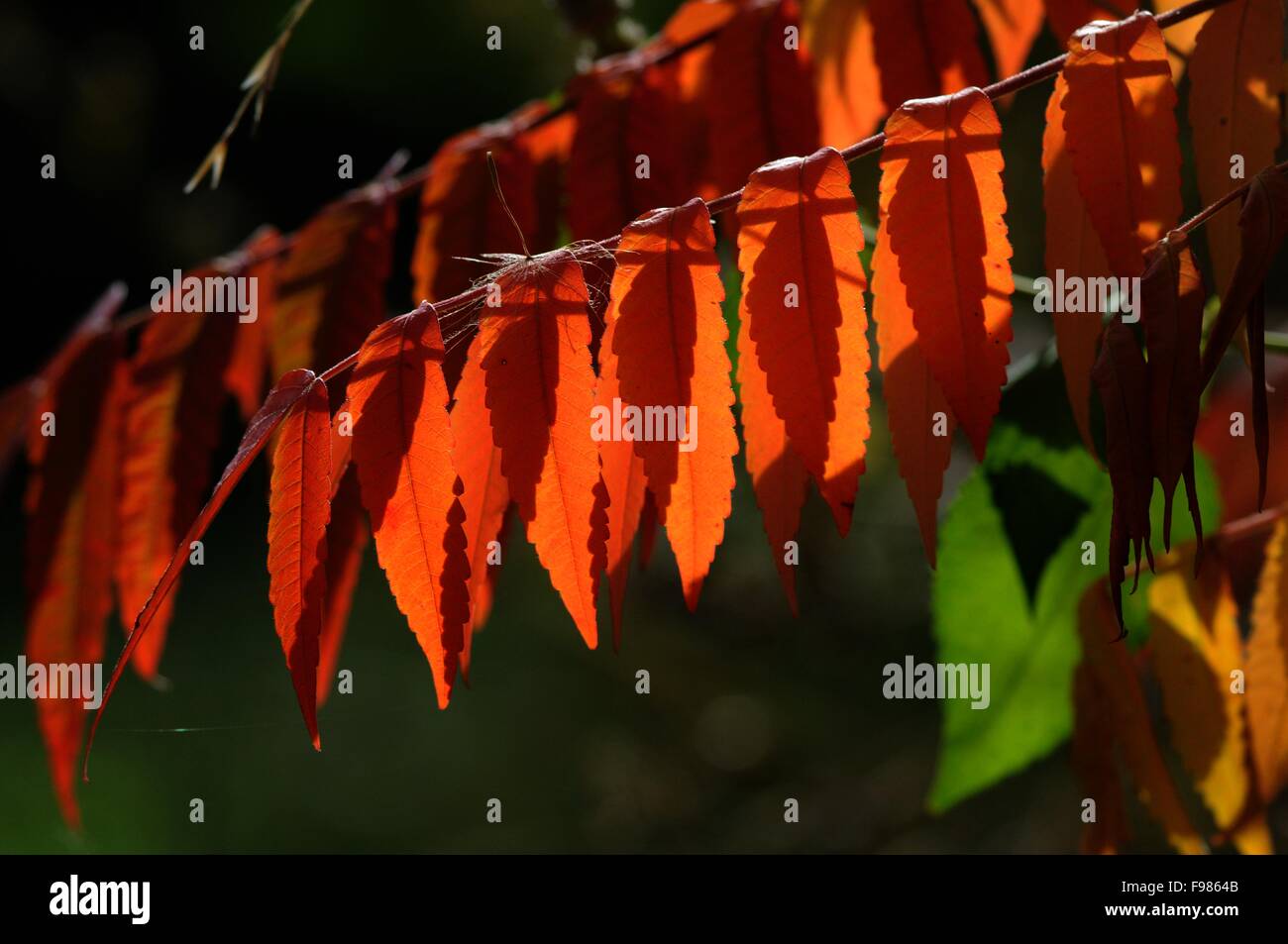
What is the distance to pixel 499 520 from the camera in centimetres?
66

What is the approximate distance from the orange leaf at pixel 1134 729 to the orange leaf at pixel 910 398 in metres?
0.35

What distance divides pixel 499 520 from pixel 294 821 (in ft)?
7.80

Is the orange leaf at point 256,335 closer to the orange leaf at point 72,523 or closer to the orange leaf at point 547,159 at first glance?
the orange leaf at point 72,523

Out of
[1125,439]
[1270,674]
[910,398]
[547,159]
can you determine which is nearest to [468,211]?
[547,159]

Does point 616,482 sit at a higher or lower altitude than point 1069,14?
lower

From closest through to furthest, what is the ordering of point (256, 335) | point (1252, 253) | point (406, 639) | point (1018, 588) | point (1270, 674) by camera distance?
point (1252, 253)
point (1270, 674)
point (1018, 588)
point (256, 335)
point (406, 639)

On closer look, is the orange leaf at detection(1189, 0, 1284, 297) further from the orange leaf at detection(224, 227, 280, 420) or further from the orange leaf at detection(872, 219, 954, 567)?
the orange leaf at detection(224, 227, 280, 420)

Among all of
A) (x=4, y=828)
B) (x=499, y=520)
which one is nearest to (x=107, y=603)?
(x=499, y=520)

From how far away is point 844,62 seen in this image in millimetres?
1018

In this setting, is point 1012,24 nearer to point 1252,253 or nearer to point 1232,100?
point 1232,100

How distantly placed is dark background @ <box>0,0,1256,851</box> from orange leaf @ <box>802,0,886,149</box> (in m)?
1.13

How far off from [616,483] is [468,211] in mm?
354

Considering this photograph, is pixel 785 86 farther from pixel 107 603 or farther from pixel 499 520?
pixel 107 603

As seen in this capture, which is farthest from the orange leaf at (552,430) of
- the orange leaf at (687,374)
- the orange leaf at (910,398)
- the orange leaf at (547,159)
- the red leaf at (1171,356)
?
the orange leaf at (547,159)
